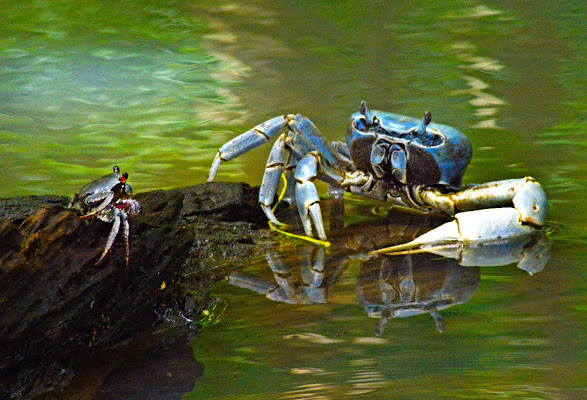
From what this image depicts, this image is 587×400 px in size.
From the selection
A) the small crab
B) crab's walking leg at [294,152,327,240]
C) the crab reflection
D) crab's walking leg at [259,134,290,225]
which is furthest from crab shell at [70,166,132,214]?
crab's walking leg at [259,134,290,225]

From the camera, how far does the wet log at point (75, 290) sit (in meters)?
3.18

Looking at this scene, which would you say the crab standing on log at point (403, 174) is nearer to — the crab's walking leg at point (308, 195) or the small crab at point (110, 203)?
the crab's walking leg at point (308, 195)

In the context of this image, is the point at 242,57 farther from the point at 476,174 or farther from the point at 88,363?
the point at 88,363

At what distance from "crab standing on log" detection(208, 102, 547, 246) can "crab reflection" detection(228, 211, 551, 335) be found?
5.5 inches

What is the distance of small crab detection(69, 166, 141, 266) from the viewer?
3.52m

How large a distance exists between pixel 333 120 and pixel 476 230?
3529 millimetres

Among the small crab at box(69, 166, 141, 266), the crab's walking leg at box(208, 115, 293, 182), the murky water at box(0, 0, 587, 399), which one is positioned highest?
the small crab at box(69, 166, 141, 266)

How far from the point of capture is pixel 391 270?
446 cm

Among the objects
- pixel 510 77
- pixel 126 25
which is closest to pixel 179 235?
pixel 510 77

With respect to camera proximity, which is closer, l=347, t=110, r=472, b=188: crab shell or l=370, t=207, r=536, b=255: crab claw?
l=370, t=207, r=536, b=255: crab claw

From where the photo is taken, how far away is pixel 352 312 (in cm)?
383

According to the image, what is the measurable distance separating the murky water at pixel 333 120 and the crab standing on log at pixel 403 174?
11.5 inches

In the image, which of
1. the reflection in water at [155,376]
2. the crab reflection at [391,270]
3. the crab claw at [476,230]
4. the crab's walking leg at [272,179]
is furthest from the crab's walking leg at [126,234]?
the crab's walking leg at [272,179]

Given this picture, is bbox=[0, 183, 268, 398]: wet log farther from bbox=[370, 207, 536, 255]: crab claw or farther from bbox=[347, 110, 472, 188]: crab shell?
bbox=[347, 110, 472, 188]: crab shell
